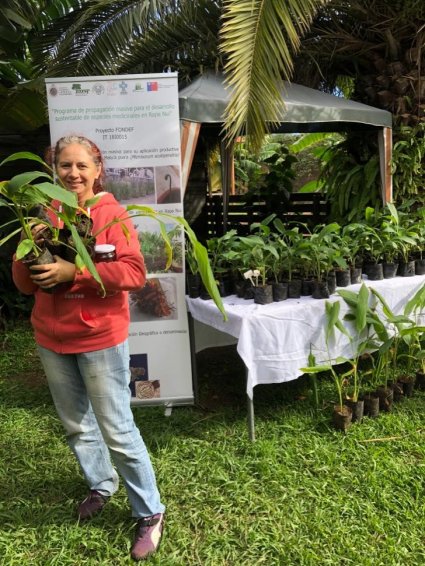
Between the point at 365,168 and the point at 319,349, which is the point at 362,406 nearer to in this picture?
the point at 319,349

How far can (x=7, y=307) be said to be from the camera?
20.0ft

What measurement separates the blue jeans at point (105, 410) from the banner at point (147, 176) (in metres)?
1.24

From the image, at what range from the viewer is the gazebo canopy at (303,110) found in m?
3.59

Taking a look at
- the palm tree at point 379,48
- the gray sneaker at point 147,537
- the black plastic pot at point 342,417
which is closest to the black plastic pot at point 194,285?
the black plastic pot at point 342,417

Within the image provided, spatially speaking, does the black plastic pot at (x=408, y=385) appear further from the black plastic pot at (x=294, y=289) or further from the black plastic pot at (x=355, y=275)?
the black plastic pot at (x=294, y=289)

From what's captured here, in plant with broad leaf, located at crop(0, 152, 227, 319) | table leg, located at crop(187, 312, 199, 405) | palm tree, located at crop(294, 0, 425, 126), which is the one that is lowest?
table leg, located at crop(187, 312, 199, 405)

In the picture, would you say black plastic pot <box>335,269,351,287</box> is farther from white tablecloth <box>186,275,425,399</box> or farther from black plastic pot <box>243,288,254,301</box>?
black plastic pot <box>243,288,254,301</box>

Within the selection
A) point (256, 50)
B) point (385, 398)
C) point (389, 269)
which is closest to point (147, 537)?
point (385, 398)

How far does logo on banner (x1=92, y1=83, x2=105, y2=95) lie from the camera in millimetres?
3111

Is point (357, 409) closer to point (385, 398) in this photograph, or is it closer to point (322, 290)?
point (385, 398)

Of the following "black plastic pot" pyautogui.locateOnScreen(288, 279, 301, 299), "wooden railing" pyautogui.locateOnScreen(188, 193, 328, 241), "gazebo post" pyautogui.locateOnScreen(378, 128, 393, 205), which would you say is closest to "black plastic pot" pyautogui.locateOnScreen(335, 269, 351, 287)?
"black plastic pot" pyautogui.locateOnScreen(288, 279, 301, 299)

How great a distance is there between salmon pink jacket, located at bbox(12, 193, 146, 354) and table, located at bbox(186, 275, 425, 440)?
1.06 m

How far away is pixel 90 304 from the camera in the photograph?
190cm

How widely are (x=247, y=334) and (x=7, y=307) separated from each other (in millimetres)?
4294
